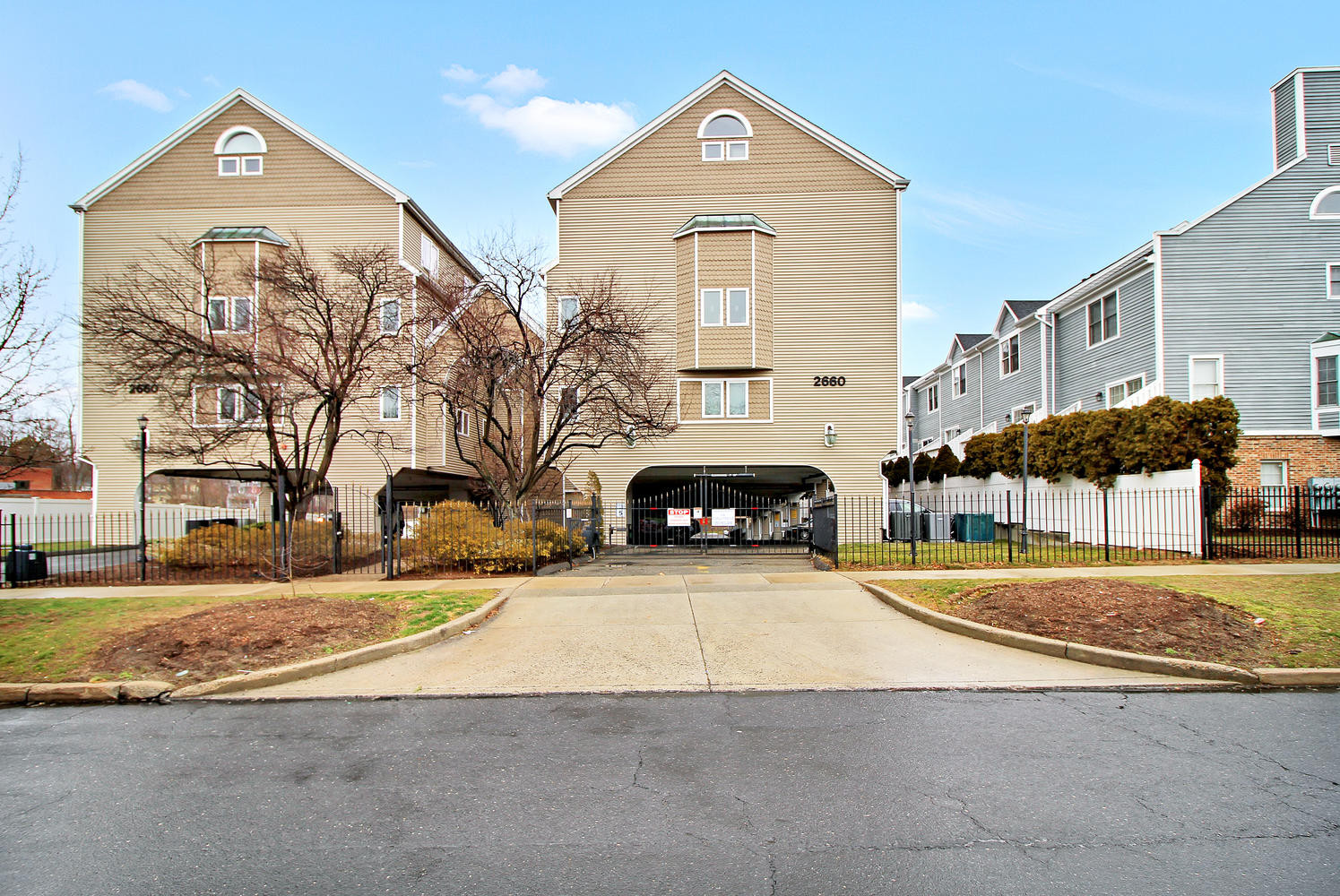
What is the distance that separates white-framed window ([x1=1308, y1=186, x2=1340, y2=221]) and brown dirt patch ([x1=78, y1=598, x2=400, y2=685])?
1177 inches

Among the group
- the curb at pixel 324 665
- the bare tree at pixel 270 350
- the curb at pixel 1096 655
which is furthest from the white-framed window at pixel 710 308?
the curb at pixel 324 665

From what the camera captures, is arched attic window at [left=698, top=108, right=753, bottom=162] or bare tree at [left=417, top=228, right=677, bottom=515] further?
arched attic window at [left=698, top=108, right=753, bottom=162]

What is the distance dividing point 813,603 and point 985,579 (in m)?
3.26

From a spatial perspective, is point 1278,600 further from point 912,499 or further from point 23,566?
point 23,566

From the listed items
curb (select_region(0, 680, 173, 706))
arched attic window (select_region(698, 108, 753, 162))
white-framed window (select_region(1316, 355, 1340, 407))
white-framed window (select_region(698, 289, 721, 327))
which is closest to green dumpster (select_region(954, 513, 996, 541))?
white-framed window (select_region(1316, 355, 1340, 407))

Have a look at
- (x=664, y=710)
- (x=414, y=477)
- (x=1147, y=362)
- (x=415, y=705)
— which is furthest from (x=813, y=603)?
(x=414, y=477)

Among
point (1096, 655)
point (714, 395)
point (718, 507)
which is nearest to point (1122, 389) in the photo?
point (714, 395)

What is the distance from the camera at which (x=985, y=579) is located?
13.8 meters

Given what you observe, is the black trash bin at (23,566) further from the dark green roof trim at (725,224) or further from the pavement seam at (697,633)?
the dark green roof trim at (725,224)

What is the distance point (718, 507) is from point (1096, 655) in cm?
2205

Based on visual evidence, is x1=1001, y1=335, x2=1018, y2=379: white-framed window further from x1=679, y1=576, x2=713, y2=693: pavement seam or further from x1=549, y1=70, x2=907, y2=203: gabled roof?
x1=679, y1=576, x2=713, y2=693: pavement seam

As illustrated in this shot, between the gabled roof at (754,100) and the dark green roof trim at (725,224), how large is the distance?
3523 mm

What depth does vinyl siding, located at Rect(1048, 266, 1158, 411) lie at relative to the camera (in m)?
26.1

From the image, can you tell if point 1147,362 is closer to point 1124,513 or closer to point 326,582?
point 1124,513
